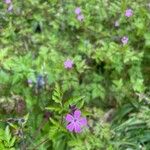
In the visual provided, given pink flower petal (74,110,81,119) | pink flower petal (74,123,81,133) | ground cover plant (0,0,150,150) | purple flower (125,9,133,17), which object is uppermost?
purple flower (125,9,133,17)

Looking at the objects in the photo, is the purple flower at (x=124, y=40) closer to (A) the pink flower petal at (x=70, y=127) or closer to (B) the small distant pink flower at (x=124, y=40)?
(B) the small distant pink flower at (x=124, y=40)

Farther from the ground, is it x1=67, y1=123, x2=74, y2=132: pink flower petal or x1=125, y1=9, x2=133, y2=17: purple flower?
x1=125, y1=9, x2=133, y2=17: purple flower

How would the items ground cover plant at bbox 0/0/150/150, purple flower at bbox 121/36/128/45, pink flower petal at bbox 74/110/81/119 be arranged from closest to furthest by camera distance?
pink flower petal at bbox 74/110/81/119, ground cover plant at bbox 0/0/150/150, purple flower at bbox 121/36/128/45

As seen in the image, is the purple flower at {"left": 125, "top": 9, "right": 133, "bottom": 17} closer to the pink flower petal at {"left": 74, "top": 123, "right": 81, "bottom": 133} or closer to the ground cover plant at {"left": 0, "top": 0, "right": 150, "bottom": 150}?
the ground cover plant at {"left": 0, "top": 0, "right": 150, "bottom": 150}

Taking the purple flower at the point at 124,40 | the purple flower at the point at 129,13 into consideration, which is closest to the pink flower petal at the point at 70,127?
the purple flower at the point at 124,40

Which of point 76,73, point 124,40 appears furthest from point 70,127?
point 124,40

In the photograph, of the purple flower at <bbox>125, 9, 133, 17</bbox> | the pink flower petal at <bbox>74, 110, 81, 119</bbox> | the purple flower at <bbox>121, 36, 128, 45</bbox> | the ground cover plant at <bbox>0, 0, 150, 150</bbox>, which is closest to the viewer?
the pink flower petal at <bbox>74, 110, 81, 119</bbox>

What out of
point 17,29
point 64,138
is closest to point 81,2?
point 17,29

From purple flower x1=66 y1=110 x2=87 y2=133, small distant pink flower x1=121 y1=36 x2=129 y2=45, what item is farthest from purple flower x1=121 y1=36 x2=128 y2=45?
purple flower x1=66 y1=110 x2=87 y2=133

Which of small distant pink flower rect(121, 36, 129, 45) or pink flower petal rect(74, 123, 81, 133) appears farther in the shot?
small distant pink flower rect(121, 36, 129, 45)
